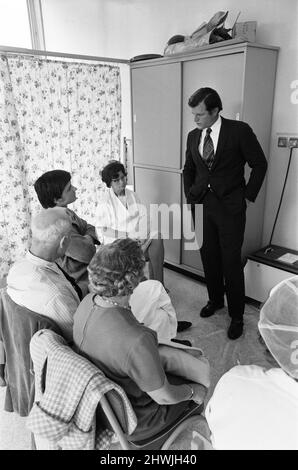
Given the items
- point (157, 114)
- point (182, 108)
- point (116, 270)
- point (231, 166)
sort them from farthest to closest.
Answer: point (157, 114)
point (182, 108)
point (231, 166)
point (116, 270)

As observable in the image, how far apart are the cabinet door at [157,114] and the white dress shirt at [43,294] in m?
1.85

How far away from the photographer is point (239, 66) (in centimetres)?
237

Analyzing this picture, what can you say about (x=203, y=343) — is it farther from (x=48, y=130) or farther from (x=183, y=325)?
(x=48, y=130)

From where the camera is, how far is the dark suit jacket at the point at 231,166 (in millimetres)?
2174

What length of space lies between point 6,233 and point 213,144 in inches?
73.3

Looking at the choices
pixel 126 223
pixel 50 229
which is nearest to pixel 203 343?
pixel 126 223

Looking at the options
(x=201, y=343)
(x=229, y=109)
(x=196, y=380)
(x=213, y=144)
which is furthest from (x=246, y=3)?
(x=196, y=380)

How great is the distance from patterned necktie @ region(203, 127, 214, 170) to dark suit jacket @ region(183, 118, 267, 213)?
1.3 inches

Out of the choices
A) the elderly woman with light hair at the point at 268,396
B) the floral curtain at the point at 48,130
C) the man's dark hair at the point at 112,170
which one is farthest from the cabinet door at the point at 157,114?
the elderly woman with light hair at the point at 268,396

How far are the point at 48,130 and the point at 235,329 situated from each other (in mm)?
2150

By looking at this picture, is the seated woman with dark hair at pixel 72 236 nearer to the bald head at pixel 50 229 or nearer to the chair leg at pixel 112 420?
the bald head at pixel 50 229

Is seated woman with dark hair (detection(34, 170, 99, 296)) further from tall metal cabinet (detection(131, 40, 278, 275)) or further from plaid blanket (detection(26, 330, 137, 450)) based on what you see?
tall metal cabinet (detection(131, 40, 278, 275))

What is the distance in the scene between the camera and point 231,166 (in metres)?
2.25

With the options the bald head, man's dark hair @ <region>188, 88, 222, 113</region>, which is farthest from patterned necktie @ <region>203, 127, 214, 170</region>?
the bald head
